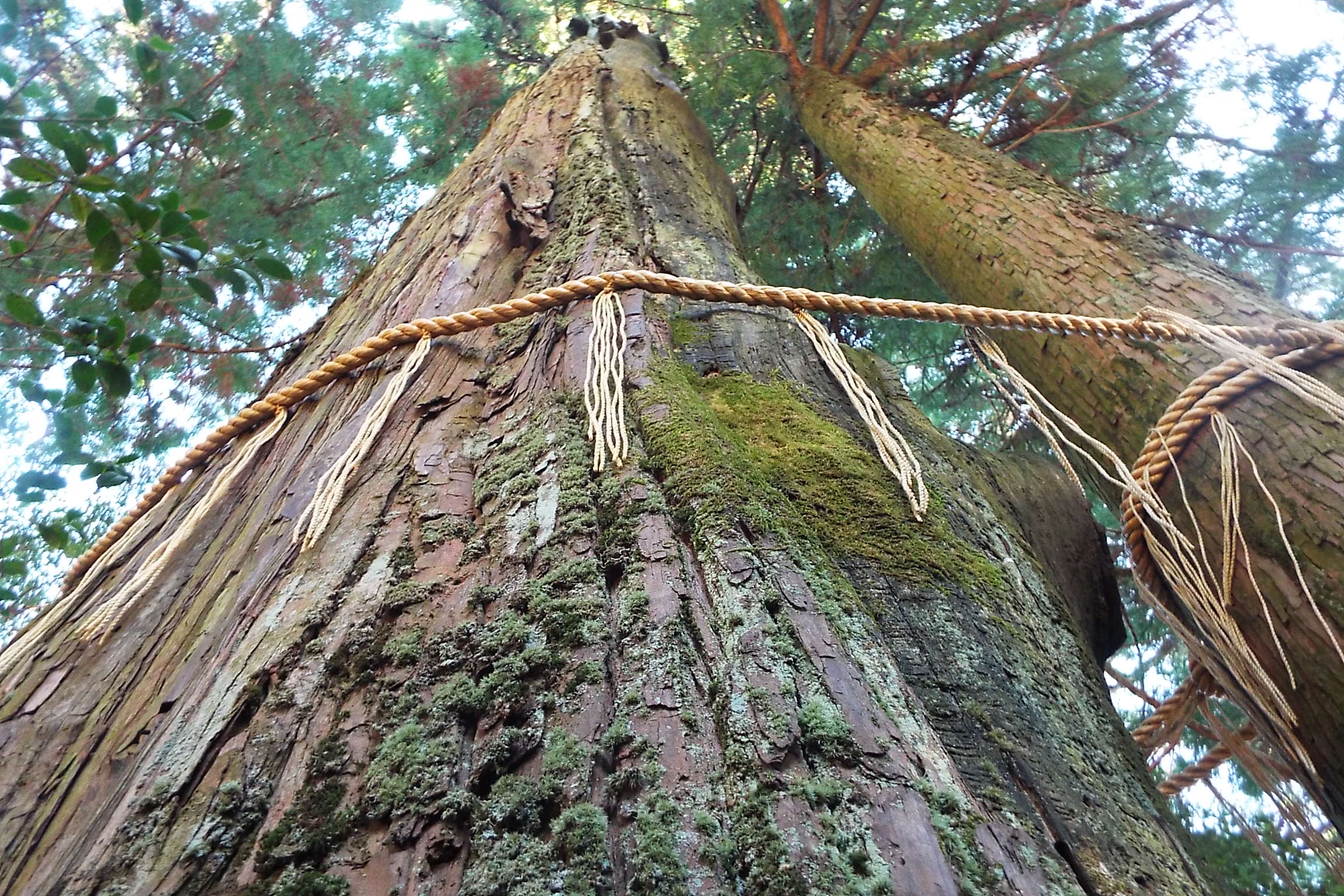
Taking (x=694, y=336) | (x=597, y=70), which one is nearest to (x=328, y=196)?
(x=597, y=70)

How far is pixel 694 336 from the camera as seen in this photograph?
1.26 meters

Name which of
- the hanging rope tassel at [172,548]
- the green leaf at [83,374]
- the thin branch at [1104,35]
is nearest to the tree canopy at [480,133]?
the thin branch at [1104,35]

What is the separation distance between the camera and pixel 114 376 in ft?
5.57

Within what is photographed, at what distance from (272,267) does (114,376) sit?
0.40 m

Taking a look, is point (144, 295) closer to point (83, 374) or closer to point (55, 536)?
point (83, 374)

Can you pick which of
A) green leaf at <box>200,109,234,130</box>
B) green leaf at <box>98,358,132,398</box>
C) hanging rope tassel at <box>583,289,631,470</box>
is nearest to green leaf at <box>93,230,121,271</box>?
green leaf at <box>98,358,132,398</box>

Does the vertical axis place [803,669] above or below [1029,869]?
above

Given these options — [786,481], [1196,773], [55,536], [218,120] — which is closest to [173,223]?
[218,120]

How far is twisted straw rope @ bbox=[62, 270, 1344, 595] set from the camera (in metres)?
1.24

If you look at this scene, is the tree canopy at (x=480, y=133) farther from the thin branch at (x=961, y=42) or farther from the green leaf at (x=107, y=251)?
the green leaf at (x=107, y=251)

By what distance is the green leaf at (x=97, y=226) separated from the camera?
150 centimetres

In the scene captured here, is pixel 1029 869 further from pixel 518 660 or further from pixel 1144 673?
pixel 1144 673

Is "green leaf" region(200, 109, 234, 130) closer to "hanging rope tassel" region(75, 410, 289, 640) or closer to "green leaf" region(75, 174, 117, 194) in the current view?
"green leaf" region(75, 174, 117, 194)

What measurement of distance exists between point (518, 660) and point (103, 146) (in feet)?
5.05
